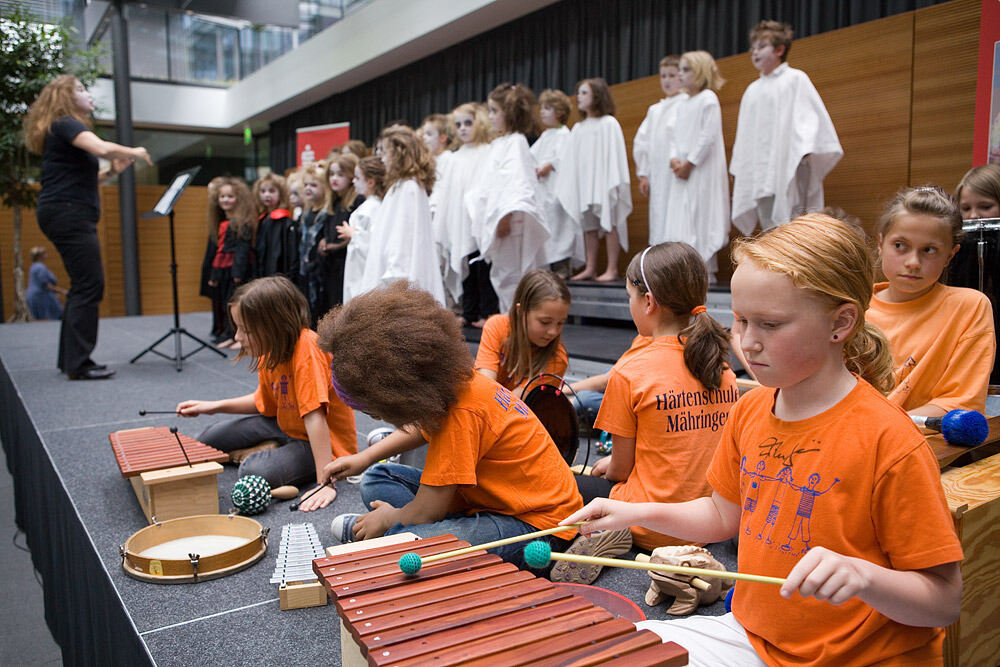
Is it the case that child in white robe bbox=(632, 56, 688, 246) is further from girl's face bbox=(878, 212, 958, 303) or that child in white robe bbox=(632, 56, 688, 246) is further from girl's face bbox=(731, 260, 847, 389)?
girl's face bbox=(731, 260, 847, 389)

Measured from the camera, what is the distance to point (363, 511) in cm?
288

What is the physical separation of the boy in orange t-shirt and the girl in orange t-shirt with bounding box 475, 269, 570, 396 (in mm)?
1077

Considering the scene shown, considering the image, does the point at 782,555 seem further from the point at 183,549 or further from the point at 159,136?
the point at 159,136

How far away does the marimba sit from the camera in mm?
2600

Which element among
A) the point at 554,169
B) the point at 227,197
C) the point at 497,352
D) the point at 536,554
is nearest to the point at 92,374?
the point at 227,197

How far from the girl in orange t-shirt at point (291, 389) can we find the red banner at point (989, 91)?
3.63 metres

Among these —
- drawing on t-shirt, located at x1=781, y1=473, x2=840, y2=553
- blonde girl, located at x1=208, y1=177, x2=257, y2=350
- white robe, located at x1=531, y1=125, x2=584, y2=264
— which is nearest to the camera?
drawing on t-shirt, located at x1=781, y1=473, x2=840, y2=553

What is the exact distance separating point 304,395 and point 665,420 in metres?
1.46

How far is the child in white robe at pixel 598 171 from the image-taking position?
6547 millimetres

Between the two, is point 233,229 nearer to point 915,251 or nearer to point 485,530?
point 485,530

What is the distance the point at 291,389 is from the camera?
10.5 ft

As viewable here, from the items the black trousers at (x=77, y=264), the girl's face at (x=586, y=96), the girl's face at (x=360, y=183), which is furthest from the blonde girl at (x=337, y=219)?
the girl's face at (x=586, y=96)

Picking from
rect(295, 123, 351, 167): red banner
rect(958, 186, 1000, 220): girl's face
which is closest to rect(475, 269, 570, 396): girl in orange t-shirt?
rect(958, 186, 1000, 220): girl's face

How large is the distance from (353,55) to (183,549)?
34.0 feet
